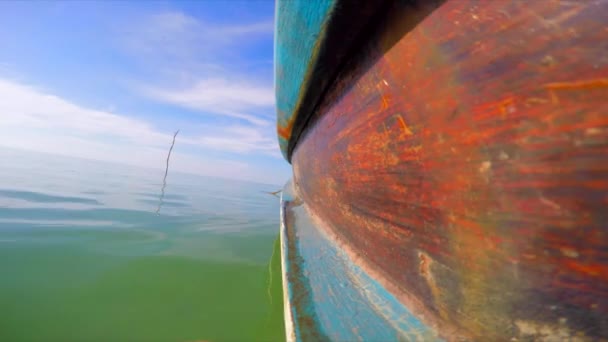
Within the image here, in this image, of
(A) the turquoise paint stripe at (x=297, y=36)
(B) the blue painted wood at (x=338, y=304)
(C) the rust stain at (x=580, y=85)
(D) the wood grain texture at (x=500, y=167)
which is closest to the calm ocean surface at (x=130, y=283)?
(B) the blue painted wood at (x=338, y=304)

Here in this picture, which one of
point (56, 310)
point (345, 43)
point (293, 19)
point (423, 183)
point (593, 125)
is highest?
point (293, 19)

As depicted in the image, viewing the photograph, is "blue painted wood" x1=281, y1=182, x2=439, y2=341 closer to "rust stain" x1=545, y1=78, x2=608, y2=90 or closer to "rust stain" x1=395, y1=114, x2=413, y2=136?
"rust stain" x1=395, y1=114, x2=413, y2=136

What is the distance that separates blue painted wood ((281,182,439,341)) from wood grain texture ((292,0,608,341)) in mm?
63

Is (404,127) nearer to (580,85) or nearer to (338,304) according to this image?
(580,85)

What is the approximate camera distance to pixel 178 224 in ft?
16.9

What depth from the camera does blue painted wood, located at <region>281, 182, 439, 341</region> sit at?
73 cm

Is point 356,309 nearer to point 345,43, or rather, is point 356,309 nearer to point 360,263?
point 360,263

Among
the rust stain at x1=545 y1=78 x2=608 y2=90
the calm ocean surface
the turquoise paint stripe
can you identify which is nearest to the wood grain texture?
the rust stain at x1=545 y1=78 x2=608 y2=90

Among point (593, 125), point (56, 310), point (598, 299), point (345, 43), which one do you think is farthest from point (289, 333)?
point (56, 310)

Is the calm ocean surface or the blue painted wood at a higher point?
the blue painted wood

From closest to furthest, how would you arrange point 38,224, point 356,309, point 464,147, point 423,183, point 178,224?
point 464,147, point 423,183, point 356,309, point 38,224, point 178,224

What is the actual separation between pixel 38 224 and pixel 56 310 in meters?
3.15

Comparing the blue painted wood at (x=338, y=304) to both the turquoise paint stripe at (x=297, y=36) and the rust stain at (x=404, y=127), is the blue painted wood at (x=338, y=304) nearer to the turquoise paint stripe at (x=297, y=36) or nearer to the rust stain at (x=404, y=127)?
the rust stain at (x=404, y=127)

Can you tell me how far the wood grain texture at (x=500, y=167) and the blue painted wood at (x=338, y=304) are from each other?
0.21 ft
